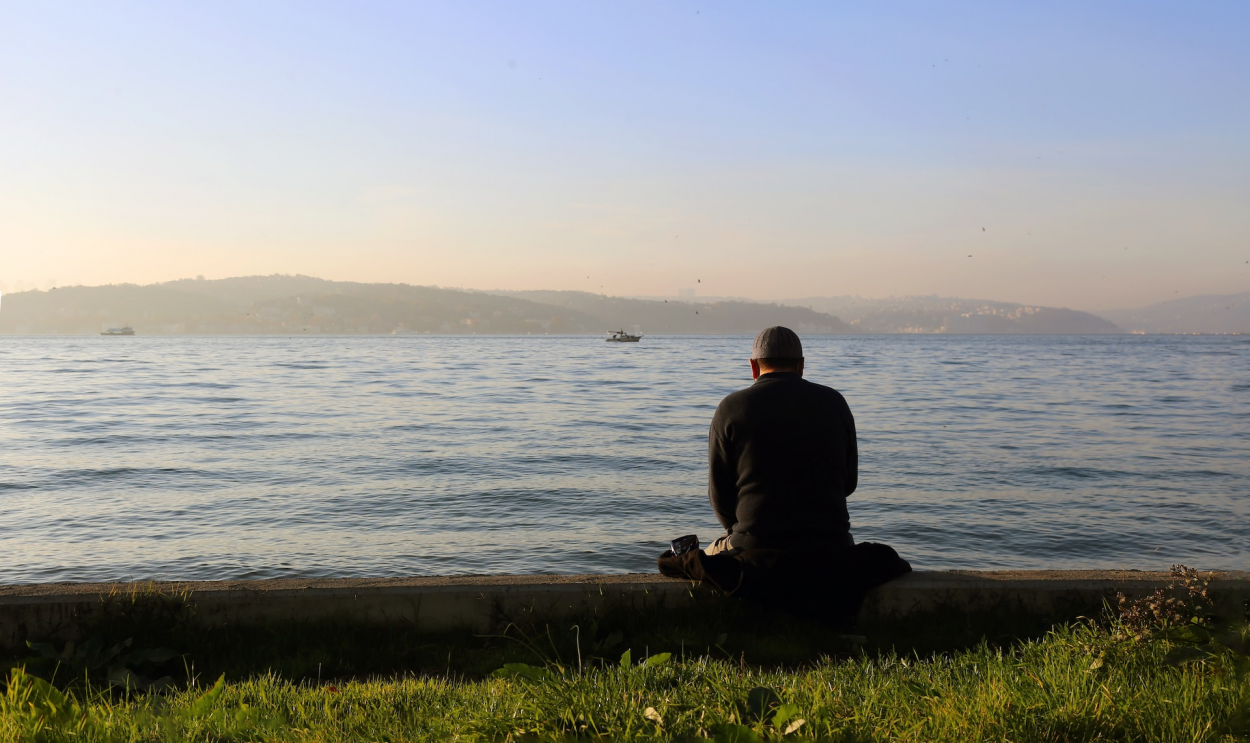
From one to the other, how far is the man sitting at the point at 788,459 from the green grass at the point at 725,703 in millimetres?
915

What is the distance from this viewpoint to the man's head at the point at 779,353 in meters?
4.74

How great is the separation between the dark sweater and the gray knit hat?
19cm

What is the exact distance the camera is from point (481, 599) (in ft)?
14.4

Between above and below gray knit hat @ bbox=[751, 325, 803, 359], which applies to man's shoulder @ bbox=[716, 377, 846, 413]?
below

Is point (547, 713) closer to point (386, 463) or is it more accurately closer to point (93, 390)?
point (386, 463)

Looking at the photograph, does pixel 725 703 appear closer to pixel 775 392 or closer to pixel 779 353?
pixel 775 392

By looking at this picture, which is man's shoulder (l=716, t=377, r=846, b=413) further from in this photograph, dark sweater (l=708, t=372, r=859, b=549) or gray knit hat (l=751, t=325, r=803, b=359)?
gray knit hat (l=751, t=325, r=803, b=359)

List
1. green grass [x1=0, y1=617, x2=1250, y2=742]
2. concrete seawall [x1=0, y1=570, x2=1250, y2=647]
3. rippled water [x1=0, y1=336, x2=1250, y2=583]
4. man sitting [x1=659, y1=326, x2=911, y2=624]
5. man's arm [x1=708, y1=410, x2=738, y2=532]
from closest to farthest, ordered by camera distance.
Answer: green grass [x1=0, y1=617, x2=1250, y2=742], concrete seawall [x1=0, y1=570, x2=1250, y2=647], man sitting [x1=659, y1=326, x2=911, y2=624], man's arm [x1=708, y1=410, x2=738, y2=532], rippled water [x1=0, y1=336, x2=1250, y2=583]

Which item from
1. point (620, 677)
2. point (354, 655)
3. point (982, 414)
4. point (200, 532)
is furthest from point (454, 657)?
point (982, 414)

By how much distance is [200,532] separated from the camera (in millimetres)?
9711

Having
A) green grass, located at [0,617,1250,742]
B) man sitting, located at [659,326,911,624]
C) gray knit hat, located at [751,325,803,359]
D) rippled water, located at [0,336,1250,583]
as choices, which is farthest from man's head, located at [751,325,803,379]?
rippled water, located at [0,336,1250,583]

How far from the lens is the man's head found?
474cm

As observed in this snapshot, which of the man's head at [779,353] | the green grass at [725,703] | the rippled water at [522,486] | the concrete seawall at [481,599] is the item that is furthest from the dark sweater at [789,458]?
the rippled water at [522,486]

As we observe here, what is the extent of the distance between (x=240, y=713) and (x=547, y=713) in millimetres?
1090
